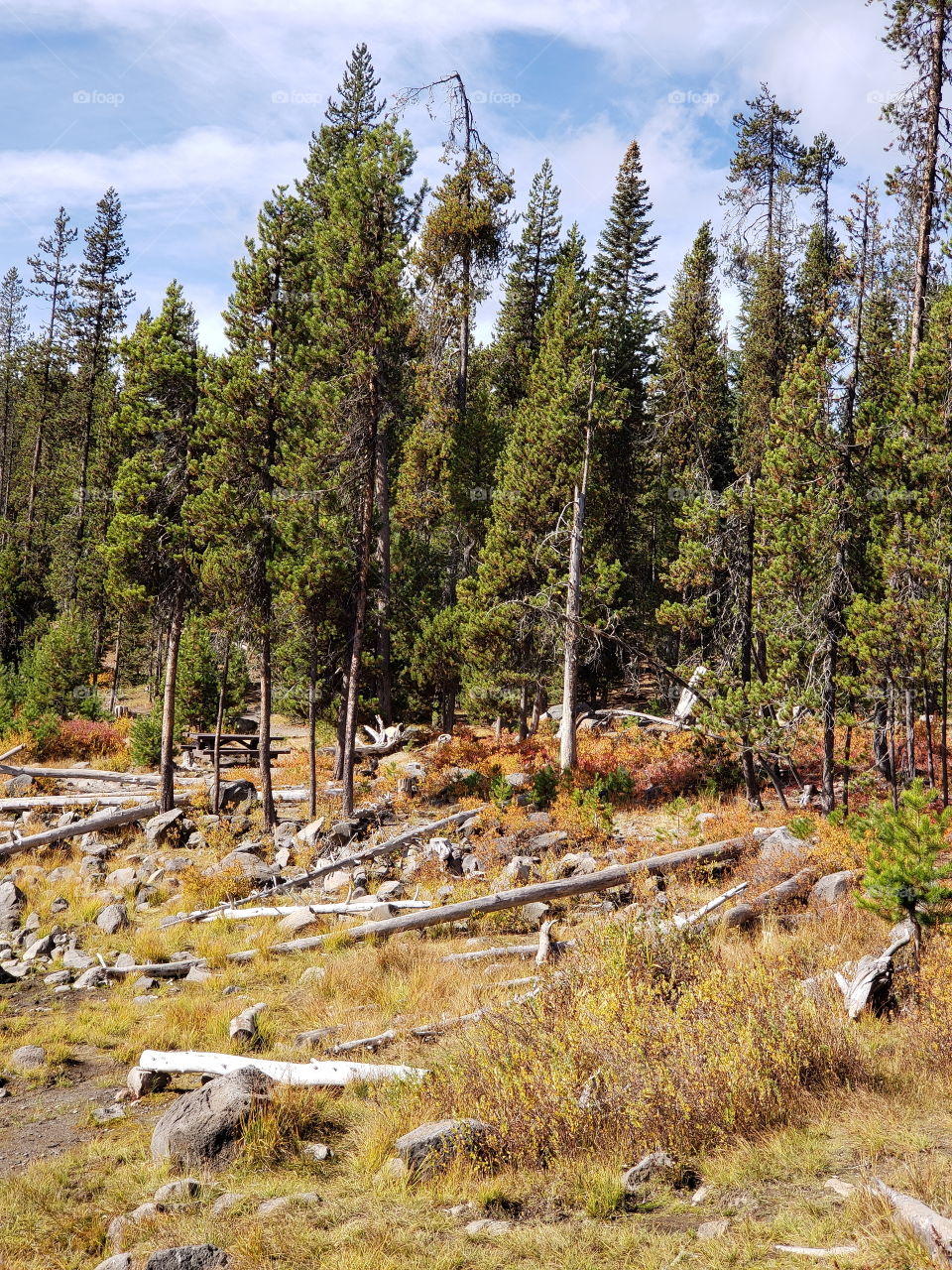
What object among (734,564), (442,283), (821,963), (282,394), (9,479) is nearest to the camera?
(821,963)

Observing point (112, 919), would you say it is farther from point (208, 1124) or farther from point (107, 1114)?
point (208, 1124)

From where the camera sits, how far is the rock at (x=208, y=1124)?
20.5ft

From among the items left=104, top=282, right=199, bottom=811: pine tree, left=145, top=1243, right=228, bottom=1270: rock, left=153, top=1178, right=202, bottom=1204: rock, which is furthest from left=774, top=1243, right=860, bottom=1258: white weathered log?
left=104, top=282, right=199, bottom=811: pine tree

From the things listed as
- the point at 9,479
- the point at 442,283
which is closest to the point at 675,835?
the point at 442,283

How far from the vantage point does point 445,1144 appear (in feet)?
19.3

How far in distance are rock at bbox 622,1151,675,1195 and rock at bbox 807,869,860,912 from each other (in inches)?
244

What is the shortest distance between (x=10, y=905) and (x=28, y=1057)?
22.7 ft

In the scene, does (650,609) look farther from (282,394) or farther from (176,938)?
(176,938)

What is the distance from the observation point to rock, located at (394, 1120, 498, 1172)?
19.1 ft

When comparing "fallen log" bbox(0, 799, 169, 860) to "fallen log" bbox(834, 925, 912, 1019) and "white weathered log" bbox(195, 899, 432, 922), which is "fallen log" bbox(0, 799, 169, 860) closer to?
"white weathered log" bbox(195, 899, 432, 922)

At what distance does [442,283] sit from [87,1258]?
26815 mm

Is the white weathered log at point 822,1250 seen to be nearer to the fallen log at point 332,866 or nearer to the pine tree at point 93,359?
the fallen log at point 332,866

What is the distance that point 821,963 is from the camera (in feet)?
29.9

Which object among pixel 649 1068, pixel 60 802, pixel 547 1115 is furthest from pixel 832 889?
pixel 60 802
